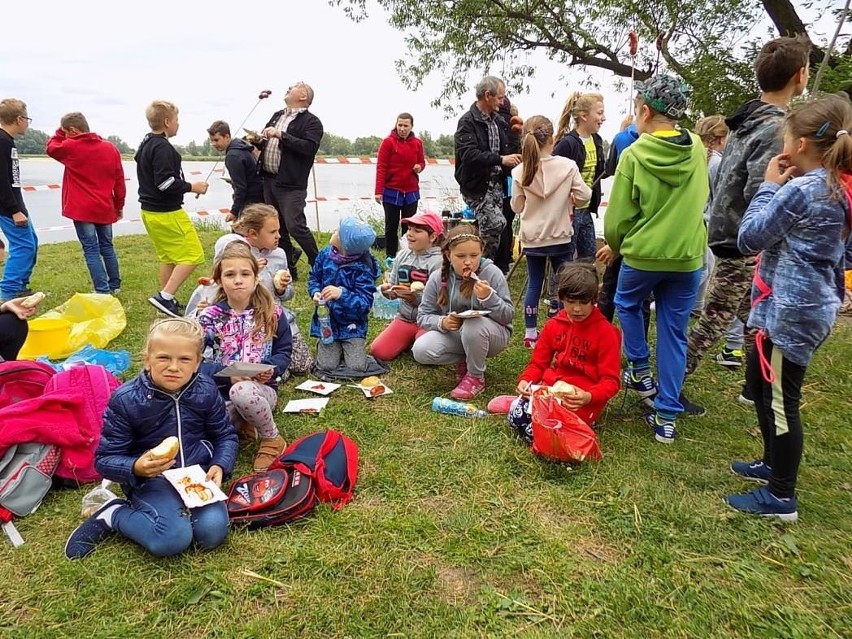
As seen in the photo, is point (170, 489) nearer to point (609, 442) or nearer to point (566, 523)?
point (566, 523)

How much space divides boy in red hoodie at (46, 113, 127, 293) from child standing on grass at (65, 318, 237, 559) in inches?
156

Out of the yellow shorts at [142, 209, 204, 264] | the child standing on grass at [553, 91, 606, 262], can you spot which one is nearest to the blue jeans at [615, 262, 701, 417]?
the child standing on grass at [553, 91, 606, 262]

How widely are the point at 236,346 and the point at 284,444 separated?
0.64 meters

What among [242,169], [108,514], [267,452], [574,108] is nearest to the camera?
[108,514]

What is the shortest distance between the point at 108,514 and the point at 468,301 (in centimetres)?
237

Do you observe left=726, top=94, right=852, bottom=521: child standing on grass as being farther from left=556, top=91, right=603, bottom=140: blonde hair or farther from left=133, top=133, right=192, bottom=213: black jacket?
left=133, top=133, right=192, bottom=213: black jacket

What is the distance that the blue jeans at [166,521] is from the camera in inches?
87.0

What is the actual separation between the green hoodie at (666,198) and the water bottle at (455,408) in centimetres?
132

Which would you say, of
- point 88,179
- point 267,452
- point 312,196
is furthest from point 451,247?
point 312,196

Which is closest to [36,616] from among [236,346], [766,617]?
[236,346]

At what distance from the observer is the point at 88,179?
5.52 metres

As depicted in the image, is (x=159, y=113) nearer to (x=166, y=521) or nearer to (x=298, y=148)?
(x=298, y=148)

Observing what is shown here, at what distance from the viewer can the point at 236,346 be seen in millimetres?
3188

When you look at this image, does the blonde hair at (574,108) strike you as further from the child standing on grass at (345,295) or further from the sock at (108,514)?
the sock at (108,514)
